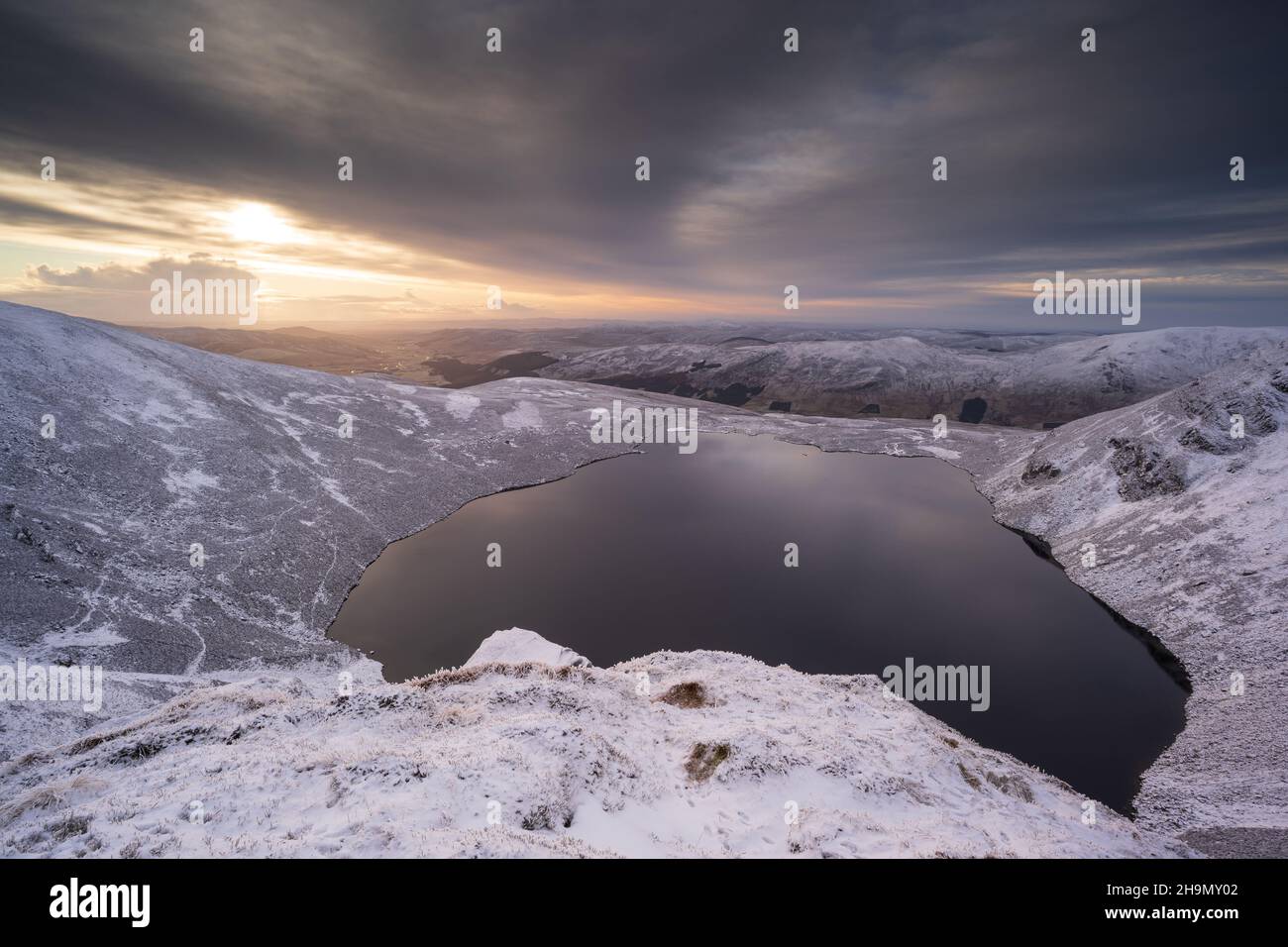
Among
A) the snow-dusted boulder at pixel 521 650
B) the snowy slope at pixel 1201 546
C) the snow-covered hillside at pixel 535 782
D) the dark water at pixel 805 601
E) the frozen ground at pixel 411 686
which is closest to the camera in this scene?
the snow-covered hillside at pixel 535 782

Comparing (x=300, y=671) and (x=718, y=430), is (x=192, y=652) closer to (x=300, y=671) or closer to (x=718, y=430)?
(x=300, y=671)

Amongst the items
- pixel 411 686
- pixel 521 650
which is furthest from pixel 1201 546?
pixel 411 686

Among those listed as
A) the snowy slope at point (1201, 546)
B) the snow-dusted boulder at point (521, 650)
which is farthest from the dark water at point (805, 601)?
the snow-dusted boulder at point (521, 650)

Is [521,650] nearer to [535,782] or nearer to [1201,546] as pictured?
[535,782]

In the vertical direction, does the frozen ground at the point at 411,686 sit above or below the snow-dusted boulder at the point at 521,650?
above

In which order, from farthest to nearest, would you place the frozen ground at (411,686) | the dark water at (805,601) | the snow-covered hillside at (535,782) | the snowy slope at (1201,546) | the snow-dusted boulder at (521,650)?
the snow-dusted boulder at (521,650)
the dark water at (805,601)
the snowy slope at (1201,546)
the frozen ground at (411,686)
the snow-covered hillside at (535,782)

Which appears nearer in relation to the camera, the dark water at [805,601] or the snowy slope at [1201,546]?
the snowy slope at [1201,546]

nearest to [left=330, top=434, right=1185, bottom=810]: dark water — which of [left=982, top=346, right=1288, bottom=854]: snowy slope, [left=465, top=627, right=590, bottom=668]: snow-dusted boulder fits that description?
[left=982, top=346, right=1288, bottom=854]: snowy slope

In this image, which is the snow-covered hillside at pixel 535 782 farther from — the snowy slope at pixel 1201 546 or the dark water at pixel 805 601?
the dark water at pixel 805 601

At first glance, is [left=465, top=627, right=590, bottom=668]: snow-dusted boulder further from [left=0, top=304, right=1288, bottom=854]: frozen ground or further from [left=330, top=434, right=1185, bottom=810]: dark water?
[left=330, top=434, right=1185, bottom=810]: dark water
